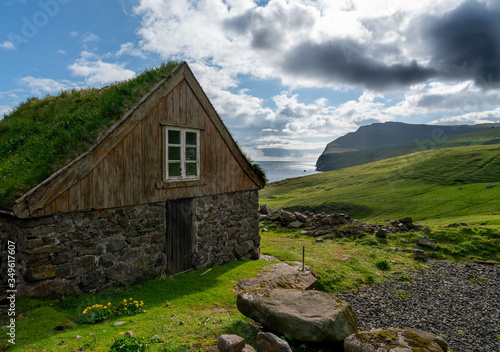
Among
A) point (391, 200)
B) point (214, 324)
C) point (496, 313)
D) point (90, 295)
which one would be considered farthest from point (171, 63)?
point (391, 200)

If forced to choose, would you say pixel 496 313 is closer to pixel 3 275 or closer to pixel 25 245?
pixel 25 245

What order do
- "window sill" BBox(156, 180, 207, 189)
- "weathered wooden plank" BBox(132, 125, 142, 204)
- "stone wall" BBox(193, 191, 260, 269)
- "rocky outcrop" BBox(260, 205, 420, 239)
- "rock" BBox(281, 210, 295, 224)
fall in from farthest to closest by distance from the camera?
"rock" BBox(281, 210, 295, 224), "rocky outcrop" BBox(260, 205, 420, 239), "stone wall" BBox(193, 191, 260, 269), "window sill" BBox(156, 180, 207, 189), "weathered wooden plank" BBox(132, 125, 142, 204)

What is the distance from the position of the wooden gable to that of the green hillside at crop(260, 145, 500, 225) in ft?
36.6

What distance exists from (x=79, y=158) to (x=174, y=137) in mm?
3748

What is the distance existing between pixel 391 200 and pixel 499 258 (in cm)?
3777

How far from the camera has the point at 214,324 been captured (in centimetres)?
761

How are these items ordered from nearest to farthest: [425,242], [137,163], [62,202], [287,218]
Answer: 1. [62,202]
2. [137,163]
3. [425,242]
4. [287,218]

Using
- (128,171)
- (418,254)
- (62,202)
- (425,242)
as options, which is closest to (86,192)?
(62,202)

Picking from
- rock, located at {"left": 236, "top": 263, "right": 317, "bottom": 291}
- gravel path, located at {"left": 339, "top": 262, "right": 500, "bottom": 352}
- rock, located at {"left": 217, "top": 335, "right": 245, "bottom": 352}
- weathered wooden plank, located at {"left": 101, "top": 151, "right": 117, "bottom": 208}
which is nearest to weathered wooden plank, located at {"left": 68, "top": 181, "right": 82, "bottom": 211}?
weathered wooden plank, located at {"left": 101, "top": 151, "right": 117, "bottom": 208}

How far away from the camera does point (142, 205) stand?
10484 mm

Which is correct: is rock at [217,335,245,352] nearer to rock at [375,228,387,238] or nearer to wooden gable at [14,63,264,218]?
wooden gable at [14,63,264,218]

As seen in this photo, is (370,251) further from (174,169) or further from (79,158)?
(79,158)

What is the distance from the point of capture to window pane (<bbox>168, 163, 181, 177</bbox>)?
11.4 meters

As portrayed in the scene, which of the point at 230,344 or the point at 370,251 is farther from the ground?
the point at 230,344
